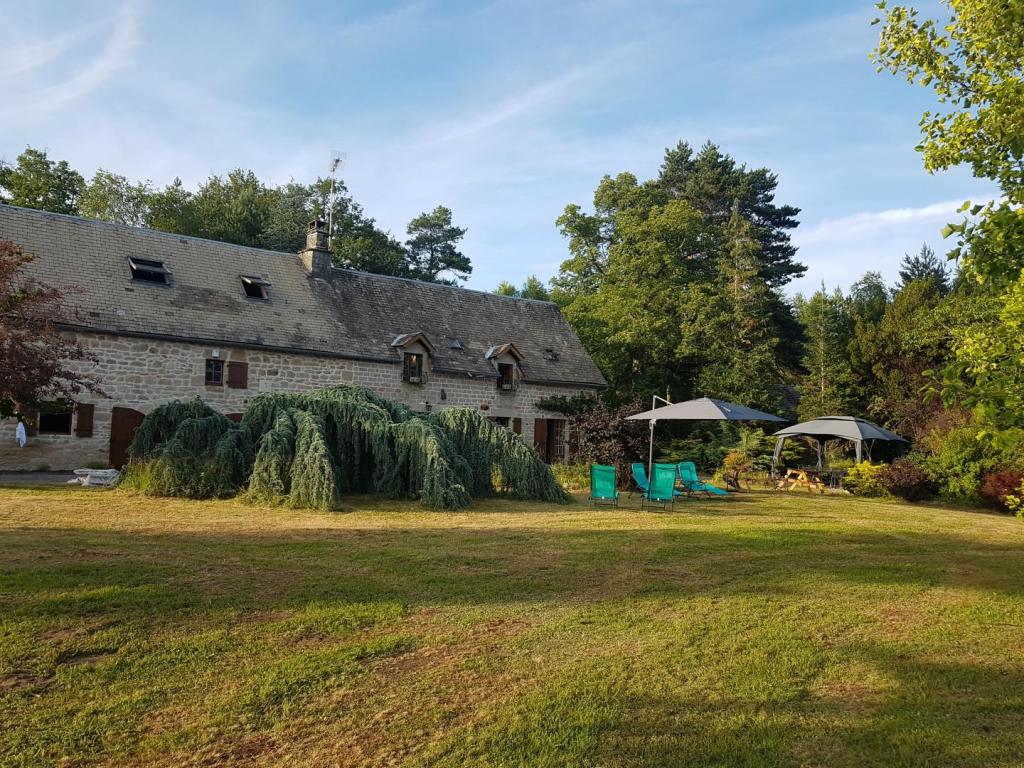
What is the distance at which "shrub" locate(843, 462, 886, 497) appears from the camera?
18.4 metres

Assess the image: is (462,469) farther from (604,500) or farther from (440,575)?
(440,575)

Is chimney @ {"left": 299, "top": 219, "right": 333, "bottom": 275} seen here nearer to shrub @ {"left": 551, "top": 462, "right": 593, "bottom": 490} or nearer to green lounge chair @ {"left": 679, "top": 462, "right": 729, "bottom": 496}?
shrub @ {"left": 551, "top": 462, "right": 593, "bottom": 490}

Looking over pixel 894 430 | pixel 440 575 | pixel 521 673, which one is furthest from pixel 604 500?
pixel 894 430

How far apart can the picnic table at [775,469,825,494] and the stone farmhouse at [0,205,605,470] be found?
26.9 feet

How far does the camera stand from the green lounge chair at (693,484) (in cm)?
1553

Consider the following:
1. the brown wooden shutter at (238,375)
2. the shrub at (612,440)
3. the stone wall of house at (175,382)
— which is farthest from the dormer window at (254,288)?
the shrub at (612,440)

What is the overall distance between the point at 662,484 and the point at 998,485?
25.9 feet

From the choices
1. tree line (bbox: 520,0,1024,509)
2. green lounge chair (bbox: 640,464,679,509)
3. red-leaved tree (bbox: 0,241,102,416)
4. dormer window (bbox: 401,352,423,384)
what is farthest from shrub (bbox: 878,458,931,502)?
red-leaved tree (bbox: 0,241,102,416)

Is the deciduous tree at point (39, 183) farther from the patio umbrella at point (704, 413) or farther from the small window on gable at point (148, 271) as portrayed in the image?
the patio umbrella at point (704, 413)

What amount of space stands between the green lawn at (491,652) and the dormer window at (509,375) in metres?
16.3

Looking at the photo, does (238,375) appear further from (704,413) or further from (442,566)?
(442,566)

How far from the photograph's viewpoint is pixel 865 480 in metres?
18.6

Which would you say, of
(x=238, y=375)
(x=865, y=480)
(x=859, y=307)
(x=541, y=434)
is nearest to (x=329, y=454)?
(x=238, y=375)

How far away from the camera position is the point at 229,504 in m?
11.4
